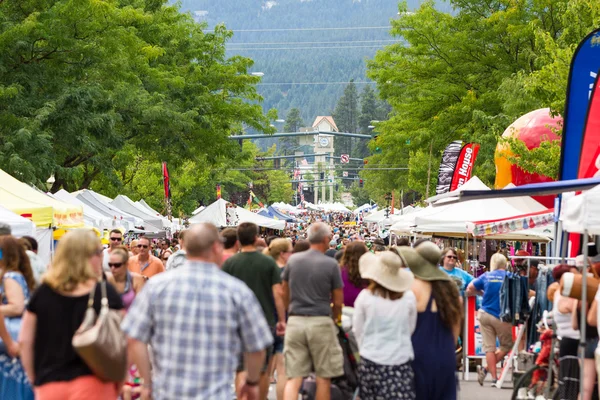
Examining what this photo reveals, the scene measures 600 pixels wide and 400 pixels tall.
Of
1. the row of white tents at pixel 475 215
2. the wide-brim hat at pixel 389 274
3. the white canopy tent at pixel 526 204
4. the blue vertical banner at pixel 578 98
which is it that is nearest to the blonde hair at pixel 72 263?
the wide-brim hat at pixel 389 274

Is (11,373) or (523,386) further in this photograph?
(523,386)

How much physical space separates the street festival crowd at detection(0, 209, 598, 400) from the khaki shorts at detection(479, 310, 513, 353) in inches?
0.7

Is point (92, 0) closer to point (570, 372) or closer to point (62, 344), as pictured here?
point (570, 372)

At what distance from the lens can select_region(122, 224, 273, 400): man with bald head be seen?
5.86m

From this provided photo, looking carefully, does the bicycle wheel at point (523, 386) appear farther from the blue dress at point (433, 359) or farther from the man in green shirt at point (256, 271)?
the man in green shirt at point (256, 271)

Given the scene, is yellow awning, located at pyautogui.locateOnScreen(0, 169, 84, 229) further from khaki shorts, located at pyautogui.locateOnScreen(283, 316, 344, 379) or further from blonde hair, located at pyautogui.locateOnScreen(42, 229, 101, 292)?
blonde hair, located at pyautogui.locateOnScreen(42, 229, 101, 292)

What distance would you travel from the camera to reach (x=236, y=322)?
598 centimetres

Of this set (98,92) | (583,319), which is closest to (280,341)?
(583,319)

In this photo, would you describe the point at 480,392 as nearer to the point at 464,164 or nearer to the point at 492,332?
the point at 492,332

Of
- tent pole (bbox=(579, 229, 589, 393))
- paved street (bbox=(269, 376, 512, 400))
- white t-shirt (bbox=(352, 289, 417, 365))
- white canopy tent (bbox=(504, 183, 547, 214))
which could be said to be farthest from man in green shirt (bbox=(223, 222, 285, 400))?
white canopy tent (bbox=(504, 183, 547, 214))

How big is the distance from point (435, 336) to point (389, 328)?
0.42 m

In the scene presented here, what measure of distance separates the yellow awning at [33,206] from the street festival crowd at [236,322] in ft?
13.0

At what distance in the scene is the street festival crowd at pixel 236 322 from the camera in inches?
233

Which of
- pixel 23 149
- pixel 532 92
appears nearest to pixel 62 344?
pixel 532 92
